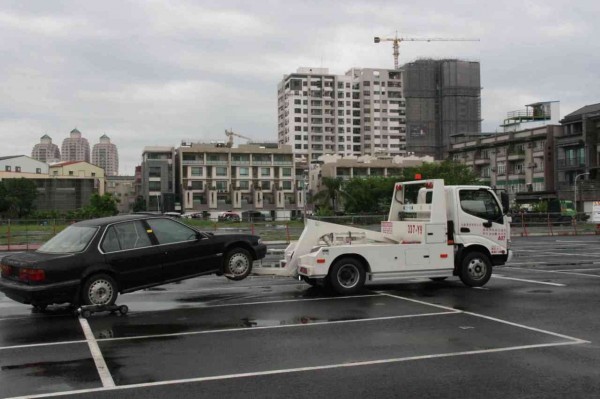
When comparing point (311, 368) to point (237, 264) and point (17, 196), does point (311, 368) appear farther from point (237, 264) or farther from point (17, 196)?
point (17, 196)

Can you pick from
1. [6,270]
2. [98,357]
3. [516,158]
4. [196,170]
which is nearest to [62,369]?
[98,357]

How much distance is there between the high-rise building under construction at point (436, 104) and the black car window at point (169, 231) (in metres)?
158

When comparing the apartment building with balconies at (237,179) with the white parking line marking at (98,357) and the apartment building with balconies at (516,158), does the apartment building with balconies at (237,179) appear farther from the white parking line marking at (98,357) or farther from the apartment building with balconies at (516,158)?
the white parking line marking at (98,357)

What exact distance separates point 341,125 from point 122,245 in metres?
159

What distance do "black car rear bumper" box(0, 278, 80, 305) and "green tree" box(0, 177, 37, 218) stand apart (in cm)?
10532

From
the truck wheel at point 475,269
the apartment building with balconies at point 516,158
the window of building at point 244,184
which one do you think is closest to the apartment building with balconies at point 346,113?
the window of building at point 244,184

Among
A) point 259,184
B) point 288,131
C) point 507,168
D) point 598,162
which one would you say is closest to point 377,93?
point 288,131

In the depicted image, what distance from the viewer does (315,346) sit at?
26.3 feet

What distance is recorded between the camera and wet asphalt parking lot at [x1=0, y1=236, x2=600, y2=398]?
6242 millimetres

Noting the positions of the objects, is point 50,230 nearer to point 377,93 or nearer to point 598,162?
point 598,162

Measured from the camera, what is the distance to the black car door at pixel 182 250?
37.9 ft

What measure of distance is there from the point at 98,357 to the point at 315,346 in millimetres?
2719

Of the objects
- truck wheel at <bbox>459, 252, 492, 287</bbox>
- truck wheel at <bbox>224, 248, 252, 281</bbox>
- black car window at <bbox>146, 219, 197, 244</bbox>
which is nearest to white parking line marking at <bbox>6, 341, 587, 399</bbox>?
black car window at <bbox>146, 219, 197, 244</bbox>

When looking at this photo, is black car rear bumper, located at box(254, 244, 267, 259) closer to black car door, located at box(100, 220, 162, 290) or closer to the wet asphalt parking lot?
the wet asphalt parking lot
